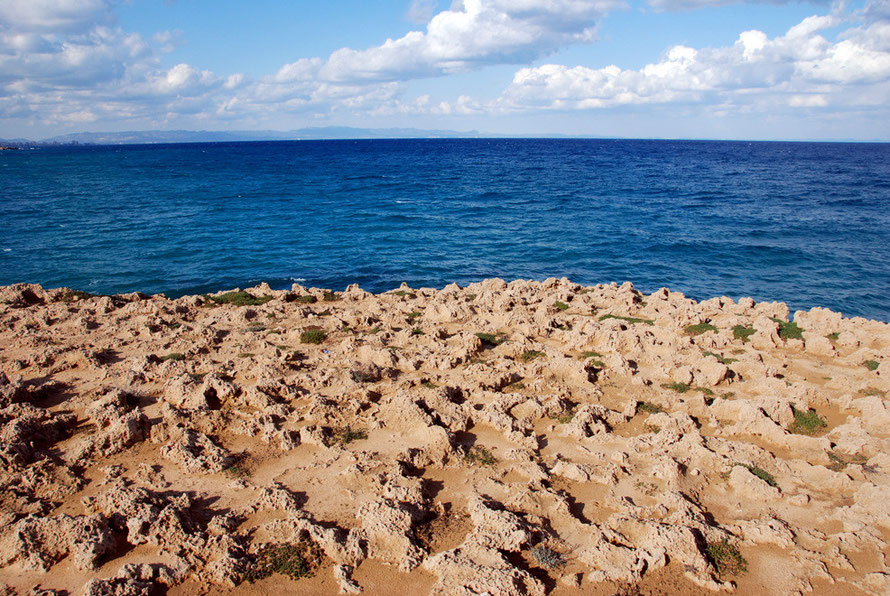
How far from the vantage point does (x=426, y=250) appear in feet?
109

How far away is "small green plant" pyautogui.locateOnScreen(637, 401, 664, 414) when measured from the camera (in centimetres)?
1095

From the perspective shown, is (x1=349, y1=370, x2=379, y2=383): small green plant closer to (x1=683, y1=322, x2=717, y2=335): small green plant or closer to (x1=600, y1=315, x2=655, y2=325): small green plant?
(x1=600, y1=315, x2=655, y2=325): small green plant

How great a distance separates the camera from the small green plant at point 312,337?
13734 millimetres

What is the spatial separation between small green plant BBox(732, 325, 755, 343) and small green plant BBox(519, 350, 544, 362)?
585 centimetres

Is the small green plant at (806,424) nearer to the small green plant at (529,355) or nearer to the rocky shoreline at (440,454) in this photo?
the rocky shoreline at (440,454)

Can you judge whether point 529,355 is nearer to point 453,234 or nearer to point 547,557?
point 547,557

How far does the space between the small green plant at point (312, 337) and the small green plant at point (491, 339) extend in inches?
166

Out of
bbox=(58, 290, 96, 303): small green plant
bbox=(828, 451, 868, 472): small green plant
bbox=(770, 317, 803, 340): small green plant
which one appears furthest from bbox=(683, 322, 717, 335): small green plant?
bbox=(58, 290, 96, 303): small green plant

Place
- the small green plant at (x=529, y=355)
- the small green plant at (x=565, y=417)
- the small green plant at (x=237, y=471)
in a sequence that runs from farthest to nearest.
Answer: the small green plant at (x=529, y=355) → the small green plant at (x=565, y=417) → the small green plant at (x=237, y=471)

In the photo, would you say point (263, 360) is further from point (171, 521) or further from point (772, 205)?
point (772, 205)

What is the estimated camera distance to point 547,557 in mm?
7004

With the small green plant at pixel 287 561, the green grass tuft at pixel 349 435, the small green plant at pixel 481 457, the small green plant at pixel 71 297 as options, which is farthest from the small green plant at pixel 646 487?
the small green plant at pixel 71 297

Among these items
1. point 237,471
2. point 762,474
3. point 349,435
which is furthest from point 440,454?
point 762,474

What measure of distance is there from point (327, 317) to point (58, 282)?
1940 centimetres
